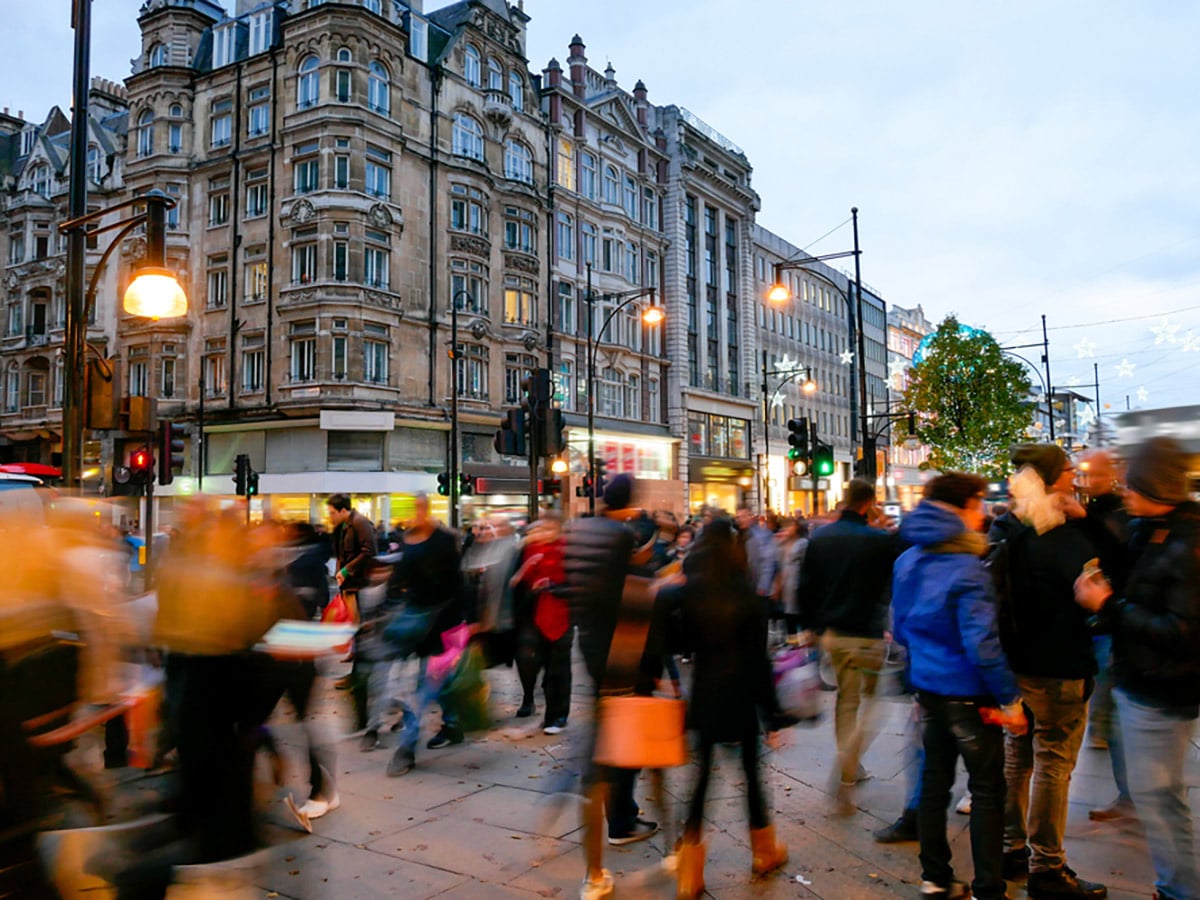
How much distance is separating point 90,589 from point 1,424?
46809 millimetres

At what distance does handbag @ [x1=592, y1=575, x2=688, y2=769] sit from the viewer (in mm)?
4379

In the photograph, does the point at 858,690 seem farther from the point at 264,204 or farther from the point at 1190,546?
the point at 264,204

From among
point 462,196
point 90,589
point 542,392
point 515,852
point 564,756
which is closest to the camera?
point 90,589

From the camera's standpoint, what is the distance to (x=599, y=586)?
4492 millimetres

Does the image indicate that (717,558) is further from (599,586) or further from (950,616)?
(950,616)

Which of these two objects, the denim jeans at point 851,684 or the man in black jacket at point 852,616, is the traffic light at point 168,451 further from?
the denim jeans at point 851,684

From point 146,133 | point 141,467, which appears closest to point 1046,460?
point 141,467

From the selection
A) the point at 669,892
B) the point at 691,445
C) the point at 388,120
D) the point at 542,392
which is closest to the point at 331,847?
the point at 669,892

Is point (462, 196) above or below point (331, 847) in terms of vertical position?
above

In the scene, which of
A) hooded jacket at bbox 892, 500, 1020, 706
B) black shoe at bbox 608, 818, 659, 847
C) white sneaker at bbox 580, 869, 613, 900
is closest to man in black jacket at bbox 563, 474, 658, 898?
white sneaker at bbox 580, 869, 613, 900

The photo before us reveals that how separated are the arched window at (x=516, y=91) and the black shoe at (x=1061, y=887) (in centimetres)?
3921

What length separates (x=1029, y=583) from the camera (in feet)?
15.2

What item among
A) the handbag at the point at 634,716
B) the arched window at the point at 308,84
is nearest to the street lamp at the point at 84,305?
the handbag at the point at 634,716

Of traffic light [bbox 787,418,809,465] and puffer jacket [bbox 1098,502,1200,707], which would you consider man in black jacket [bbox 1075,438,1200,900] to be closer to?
puffer jacket [bbox 1098,502,1200,707]
